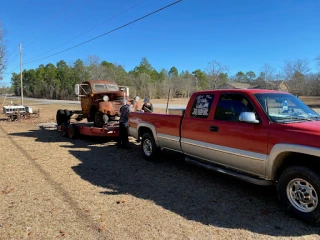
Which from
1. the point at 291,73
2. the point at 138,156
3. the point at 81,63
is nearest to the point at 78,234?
the point at 138,156

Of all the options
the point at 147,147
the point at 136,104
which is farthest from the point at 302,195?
the point at 136,104

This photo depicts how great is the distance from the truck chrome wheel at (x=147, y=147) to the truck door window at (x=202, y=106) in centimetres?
205

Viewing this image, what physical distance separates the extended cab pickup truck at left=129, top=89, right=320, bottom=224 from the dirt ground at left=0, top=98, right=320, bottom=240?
1.47ft

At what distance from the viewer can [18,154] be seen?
8.31 meters

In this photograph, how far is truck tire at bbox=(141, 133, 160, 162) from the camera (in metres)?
7.03

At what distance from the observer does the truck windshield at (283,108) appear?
167 inches

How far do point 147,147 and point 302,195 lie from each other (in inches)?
172

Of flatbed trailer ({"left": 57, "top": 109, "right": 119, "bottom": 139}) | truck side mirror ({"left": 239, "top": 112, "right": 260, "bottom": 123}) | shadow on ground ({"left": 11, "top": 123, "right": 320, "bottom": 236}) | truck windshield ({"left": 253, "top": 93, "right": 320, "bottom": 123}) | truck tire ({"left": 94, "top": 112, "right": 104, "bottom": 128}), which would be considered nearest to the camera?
shadow on ground ({"left": 11, "top": 123, "right": 320, "bottom": 236})

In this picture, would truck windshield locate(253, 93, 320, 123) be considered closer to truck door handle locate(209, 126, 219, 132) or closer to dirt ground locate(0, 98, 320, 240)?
truck door handle locate(209, 126, 219, 132)

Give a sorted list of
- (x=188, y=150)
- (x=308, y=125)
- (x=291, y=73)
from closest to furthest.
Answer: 1. (x=308, y=125)
2. (x=188, y=150)
3. (x=291, y=73)

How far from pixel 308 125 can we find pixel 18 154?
26.4ft

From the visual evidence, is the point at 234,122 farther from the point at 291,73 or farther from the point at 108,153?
the point at 291,73

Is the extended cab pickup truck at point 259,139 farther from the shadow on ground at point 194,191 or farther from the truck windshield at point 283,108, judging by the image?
the shadow on ground at point 194,191

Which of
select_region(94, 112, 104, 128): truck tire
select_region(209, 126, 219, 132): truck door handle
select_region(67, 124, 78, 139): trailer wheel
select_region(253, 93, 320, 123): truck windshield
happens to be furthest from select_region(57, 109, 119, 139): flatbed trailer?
select_region(253, 93, 320, 123): truck windshield
